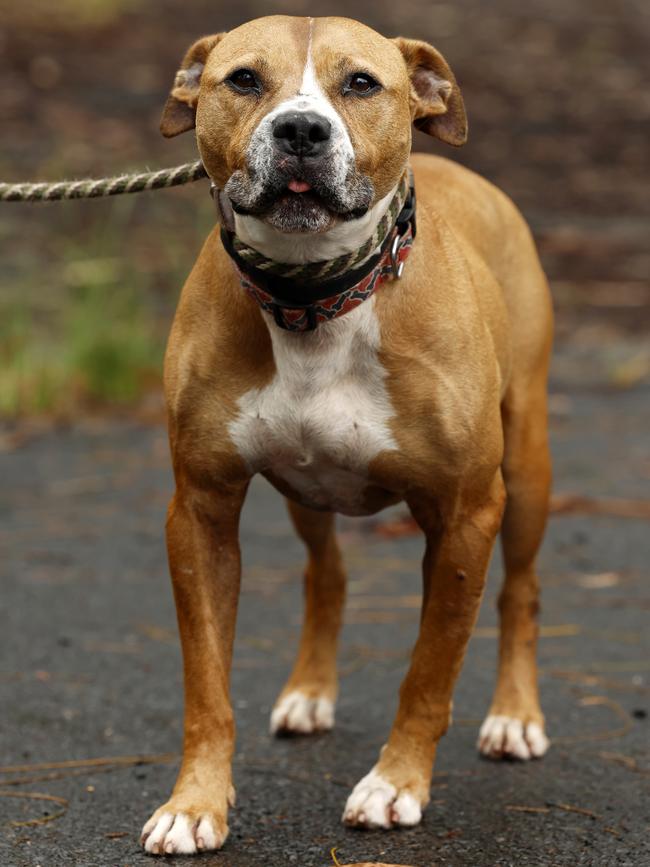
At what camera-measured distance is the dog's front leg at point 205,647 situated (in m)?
3.96

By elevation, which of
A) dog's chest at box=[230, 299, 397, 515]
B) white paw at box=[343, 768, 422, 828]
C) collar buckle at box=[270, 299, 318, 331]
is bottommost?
white paw at box=[343, 768, 422, 828]

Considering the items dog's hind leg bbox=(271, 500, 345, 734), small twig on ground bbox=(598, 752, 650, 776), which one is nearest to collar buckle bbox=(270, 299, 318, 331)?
dog's hind leg bbox=(271, 500, 345, 734)

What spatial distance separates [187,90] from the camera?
4.16 metres

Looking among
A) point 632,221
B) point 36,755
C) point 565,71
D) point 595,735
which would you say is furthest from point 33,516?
point 565,71

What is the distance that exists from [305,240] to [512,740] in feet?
5.98

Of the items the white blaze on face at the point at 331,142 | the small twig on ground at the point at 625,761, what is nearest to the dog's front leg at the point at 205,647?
the white blaze on face at the point at 331,142

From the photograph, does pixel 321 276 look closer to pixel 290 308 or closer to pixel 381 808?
pixel 290 308

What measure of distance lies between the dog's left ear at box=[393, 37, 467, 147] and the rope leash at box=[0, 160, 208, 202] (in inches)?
24.3

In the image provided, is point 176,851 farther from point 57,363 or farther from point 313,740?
point 57,363

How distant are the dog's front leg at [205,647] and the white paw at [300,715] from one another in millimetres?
Answer: 834

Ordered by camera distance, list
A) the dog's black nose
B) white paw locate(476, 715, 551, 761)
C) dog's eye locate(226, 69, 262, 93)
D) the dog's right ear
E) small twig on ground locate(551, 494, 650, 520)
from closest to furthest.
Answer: the dog's black nose < dog's eye locate(226, 69, 262, 93) < the dog's right ear < white paw locate(476, 715, 551, 761) < small twig on ground locate(551, 494, 650, 520)

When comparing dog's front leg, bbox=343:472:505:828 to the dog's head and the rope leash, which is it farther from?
the rope leash

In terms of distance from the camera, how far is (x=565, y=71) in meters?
17.2

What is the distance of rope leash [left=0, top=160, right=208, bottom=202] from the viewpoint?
4.34 meters
